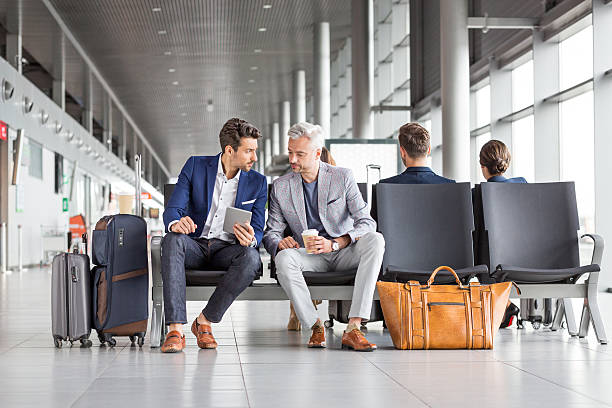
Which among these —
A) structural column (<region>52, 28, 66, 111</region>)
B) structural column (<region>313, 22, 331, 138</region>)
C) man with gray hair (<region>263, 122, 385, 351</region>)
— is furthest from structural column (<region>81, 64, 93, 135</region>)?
man with gray hair (<region>263, 122, 385, 351</region>)

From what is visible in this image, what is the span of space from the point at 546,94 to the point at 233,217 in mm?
6942

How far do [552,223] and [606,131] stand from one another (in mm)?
4317

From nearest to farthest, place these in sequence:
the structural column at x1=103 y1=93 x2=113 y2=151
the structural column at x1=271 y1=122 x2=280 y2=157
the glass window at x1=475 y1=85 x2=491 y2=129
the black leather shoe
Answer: the black leather shoe, the glass window at x1=475 y1=85 x2=491 y2=129, the structural column at x1=103 y1=93 x2=113 y2=151, the structural column at x1=271 y1=122 x2=280 y2=157

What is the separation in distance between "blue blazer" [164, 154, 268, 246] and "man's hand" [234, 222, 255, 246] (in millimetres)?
146

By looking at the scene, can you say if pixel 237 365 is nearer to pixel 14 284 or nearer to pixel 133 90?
pixel 14 284

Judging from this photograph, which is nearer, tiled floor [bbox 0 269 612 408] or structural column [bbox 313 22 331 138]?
tiled floor [bbox 0 269 612 408]

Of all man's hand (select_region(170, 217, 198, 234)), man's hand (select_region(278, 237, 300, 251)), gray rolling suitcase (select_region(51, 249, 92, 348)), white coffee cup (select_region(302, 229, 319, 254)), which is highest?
man's hand (select_region(170, 217, 198, 234))

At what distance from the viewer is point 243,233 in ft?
13.8

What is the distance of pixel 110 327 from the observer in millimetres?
4227

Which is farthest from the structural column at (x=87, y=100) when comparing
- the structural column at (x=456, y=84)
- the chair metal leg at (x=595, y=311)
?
the chair metal leg at (x=595, y=311)

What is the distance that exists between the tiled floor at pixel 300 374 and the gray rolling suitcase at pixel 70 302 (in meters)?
0.08

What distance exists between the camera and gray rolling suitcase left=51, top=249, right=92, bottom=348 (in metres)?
4.23

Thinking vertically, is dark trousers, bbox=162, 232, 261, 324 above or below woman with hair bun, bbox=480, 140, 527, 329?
below

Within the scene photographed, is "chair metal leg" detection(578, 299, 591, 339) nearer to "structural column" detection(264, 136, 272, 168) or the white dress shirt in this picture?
the white dress shirt
